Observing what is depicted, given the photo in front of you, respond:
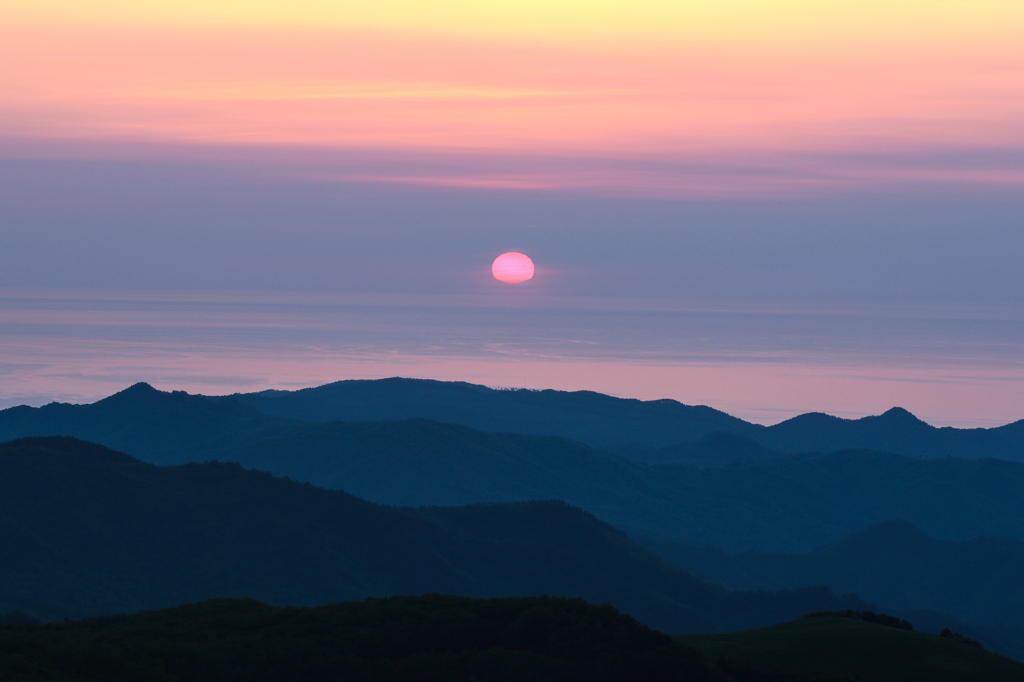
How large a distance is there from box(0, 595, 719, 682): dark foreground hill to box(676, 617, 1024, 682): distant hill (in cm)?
266

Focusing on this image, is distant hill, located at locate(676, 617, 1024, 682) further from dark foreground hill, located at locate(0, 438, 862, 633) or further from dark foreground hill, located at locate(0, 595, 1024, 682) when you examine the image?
dark foreground hill, located at locate(0, 438, 862, 633)

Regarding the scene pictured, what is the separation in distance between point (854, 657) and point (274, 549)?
3494 inches

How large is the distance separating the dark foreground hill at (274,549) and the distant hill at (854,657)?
228ft

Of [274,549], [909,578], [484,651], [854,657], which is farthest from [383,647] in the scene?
[909,578]

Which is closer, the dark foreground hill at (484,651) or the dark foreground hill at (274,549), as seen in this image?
the dark foreground hill at (484,651)

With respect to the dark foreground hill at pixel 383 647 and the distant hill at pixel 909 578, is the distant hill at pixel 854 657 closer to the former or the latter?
the dark foreground hill at pixel 383 647

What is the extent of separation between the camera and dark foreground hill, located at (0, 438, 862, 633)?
110188 millimetres

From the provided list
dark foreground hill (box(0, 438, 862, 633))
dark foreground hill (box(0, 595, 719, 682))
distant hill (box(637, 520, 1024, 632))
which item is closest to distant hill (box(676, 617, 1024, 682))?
dark foreground hill (box(0, 595, 719, 682))

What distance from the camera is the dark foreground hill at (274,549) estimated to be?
362ft

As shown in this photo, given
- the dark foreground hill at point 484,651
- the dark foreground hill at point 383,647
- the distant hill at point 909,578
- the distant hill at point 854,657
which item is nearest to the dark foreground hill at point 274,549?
the distant hill at point 909,578

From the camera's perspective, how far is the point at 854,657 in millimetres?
44906

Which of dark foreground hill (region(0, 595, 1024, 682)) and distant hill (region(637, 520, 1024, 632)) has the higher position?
dark foreground hill (region(0, 595, 1024, 682))

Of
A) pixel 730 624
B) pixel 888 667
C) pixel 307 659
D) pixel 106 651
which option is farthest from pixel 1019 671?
pixel 730 624

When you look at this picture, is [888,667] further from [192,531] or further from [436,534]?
[436,534]
